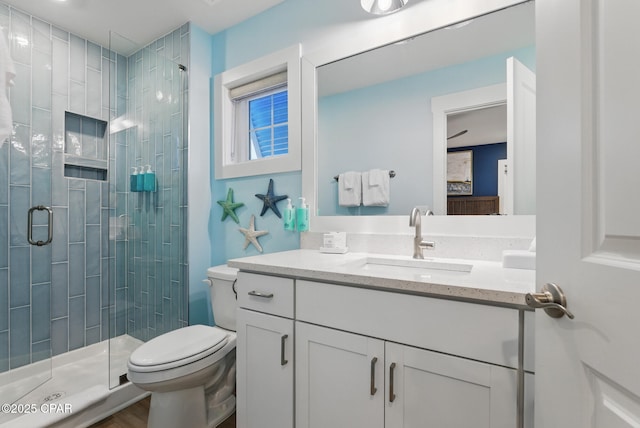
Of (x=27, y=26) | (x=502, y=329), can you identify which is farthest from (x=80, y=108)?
(x=502, y=329)

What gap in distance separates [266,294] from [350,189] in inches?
29.5

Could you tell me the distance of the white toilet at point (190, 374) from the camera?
4.30 feet

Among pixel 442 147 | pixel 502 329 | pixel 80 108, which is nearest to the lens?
pixel 502 329

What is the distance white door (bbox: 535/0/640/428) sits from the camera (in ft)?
1.44

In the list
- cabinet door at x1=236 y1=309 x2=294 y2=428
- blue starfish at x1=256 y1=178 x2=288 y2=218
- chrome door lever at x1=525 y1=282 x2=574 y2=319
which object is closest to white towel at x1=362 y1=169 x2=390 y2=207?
blue starfish at x1=256 y1=178 x2=288 y2=218

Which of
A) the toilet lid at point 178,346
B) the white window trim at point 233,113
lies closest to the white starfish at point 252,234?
the white window trim at point 233,113

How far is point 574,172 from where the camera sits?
1.76 feet

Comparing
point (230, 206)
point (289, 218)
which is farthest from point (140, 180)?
point (289, 218)

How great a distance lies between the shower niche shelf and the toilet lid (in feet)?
5.31

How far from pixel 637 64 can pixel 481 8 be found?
1.10 metres

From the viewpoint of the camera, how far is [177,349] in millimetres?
1431

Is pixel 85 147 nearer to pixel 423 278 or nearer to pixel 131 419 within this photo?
pixel 131 419

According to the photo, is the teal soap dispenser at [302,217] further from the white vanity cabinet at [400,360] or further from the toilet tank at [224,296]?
the white vanity cabinet at [400,360]

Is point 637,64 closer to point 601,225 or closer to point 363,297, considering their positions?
point 601,225
